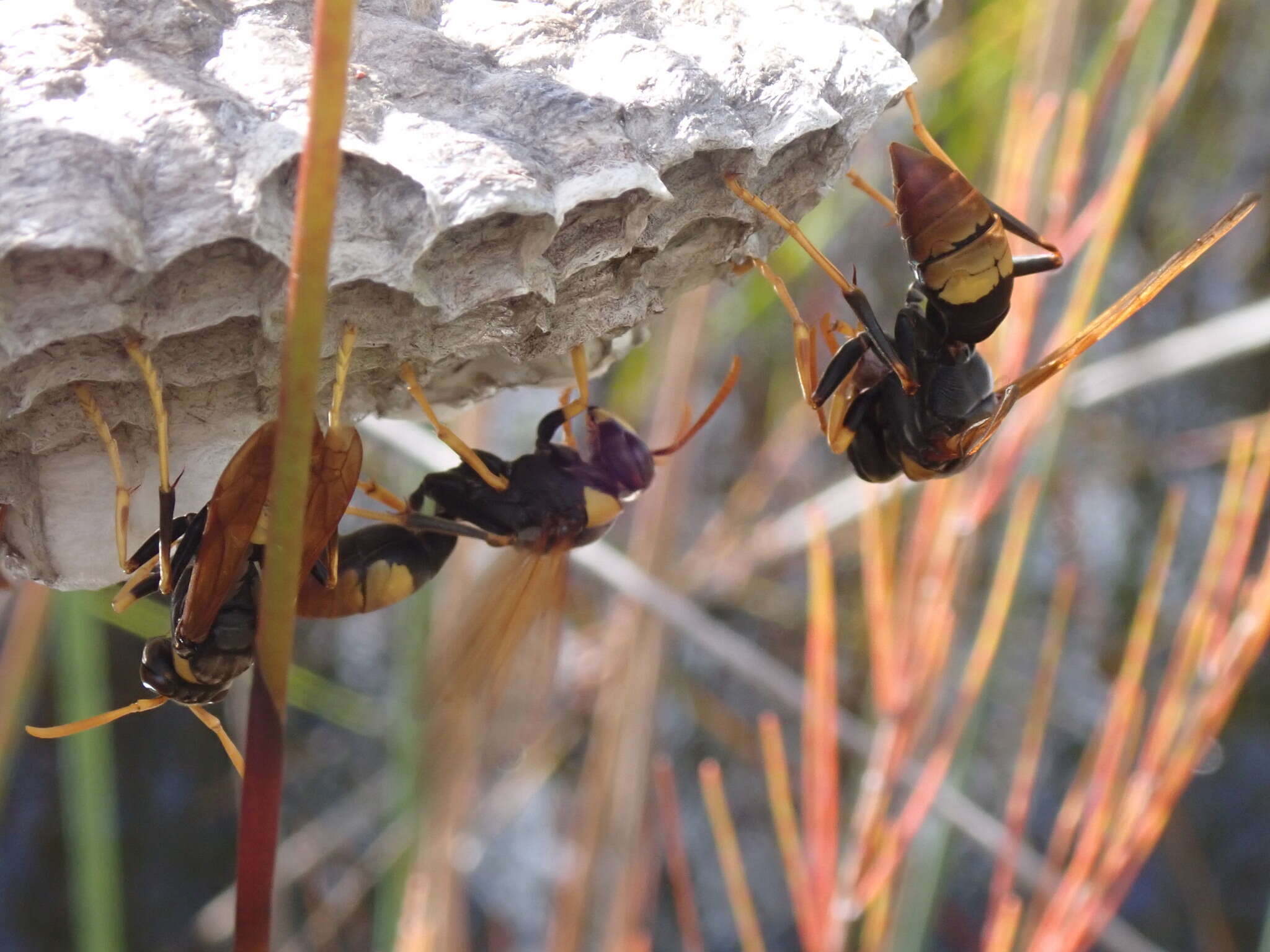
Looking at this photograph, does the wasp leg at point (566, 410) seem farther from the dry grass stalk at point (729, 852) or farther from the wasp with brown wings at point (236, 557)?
the dry grass stalk at point (729, 852)

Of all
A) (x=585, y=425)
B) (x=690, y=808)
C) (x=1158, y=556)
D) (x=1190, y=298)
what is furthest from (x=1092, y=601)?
(x=585, y=425)

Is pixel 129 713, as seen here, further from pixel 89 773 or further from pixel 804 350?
pixel 804 350

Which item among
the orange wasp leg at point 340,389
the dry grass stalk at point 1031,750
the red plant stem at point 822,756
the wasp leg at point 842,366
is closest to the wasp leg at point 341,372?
the orange wasp leg at point 340,389

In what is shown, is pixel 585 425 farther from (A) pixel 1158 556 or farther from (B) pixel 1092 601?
(B) pixel 1092 601

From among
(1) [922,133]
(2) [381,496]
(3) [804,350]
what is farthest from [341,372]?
(1) [922,133]

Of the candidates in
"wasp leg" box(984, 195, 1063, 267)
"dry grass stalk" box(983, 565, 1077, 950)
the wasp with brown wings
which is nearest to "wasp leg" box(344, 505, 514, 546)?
the wasp with brown wings

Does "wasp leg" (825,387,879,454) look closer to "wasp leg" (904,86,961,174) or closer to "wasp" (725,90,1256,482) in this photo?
"wasp" (725,90,1256,482)
